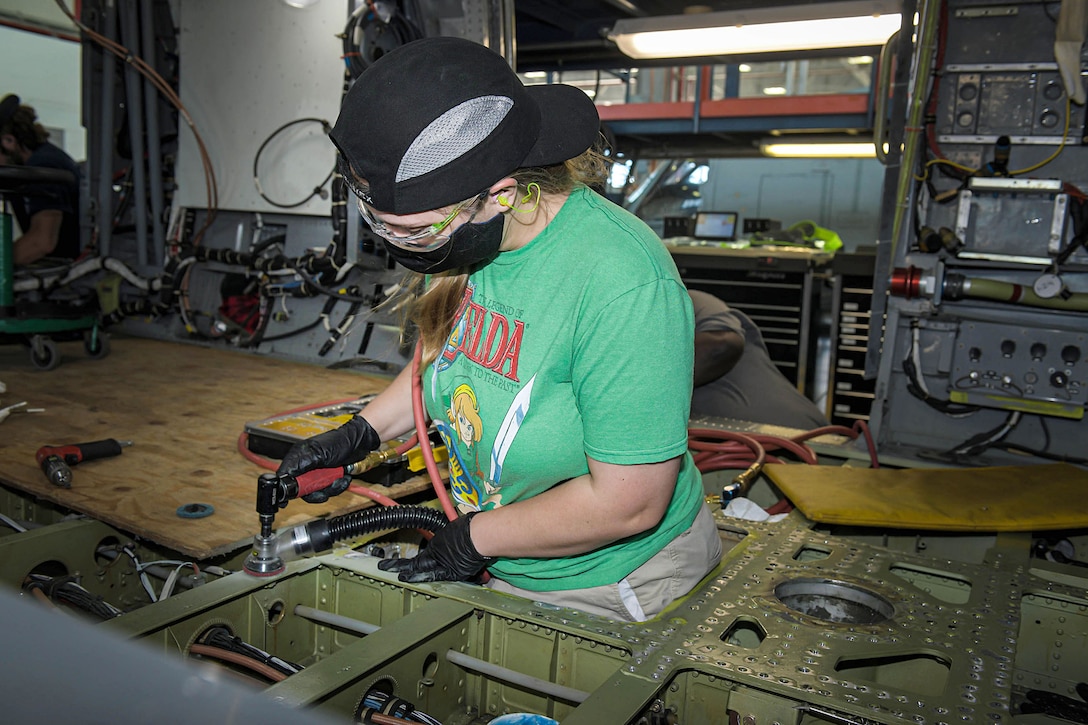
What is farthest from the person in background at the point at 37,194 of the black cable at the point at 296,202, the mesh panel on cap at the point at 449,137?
the mesh panel on cap at the point at 449,137

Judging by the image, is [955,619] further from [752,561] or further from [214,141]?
[214,141]

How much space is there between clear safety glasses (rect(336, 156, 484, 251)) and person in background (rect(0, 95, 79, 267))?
3940 millimetres

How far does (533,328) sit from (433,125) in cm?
34

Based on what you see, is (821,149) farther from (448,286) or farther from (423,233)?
(423,233)

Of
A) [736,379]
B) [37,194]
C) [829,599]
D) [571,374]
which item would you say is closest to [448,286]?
[571,374]

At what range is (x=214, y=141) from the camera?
4.45 meters

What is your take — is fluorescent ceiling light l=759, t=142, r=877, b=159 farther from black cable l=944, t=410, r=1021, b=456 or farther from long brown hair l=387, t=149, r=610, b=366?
long brown hair l=387, t=149, r=610, b=366

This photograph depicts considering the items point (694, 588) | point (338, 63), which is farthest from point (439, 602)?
point (338, 63)

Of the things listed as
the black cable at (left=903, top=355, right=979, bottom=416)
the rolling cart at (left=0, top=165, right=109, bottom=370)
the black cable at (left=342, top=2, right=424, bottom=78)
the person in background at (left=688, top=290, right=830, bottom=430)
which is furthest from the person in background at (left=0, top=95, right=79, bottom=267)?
the black cable at (left=903, top=355, right=979, bottom=416)

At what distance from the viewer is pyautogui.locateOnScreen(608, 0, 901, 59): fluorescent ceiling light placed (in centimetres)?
326

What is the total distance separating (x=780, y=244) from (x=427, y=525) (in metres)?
5.27

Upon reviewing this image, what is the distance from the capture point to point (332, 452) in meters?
1.72

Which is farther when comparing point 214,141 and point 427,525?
point 214,141

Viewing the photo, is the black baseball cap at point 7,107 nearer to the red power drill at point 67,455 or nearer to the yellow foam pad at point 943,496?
the red power drill at point 67,455
